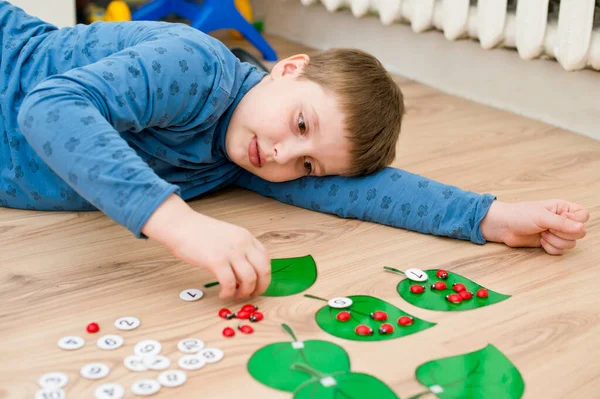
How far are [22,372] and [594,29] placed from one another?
1.38m

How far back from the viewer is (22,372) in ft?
2.49

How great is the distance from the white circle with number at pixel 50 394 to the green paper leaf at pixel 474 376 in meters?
0.38

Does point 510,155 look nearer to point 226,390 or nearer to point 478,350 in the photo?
point 478,350

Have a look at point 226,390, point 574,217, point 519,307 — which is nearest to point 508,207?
point 574,217

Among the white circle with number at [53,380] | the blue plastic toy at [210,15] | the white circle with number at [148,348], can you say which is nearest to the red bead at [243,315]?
the white circle with number at [148,348]

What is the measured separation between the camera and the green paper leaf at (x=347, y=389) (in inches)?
29.4

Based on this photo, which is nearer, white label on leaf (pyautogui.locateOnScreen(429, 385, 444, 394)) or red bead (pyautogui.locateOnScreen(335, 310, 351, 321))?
white label on leaf (pyautogui.locateOnScreen(429, 385, 444, 394))

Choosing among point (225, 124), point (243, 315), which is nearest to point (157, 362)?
point (243, 315)

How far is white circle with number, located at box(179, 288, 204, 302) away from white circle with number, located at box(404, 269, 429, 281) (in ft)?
0.95

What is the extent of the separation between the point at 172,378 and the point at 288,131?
1.43 feet

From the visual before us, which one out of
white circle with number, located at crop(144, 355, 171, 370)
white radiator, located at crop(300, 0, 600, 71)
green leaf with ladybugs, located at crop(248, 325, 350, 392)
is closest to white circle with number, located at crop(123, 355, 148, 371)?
white circle with number, located at crop(144, 355, 171, 370)

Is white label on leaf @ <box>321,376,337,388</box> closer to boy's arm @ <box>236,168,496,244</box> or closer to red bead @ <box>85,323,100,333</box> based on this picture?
red bead @ <box>85,323,100,333</box>

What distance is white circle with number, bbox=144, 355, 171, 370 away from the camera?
77 cm

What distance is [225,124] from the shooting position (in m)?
1.14
